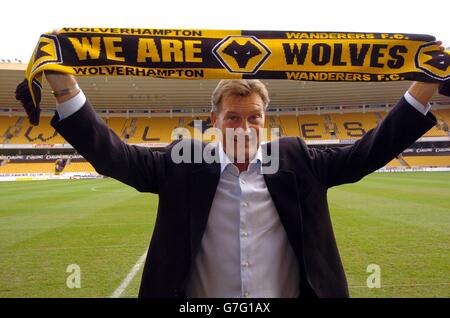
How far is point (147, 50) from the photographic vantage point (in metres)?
2.24

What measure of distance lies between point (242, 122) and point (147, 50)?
2.40 feet

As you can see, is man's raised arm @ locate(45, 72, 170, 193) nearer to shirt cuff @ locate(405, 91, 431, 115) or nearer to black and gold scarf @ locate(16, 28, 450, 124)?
black and gold scarf @ locate(16, 28, 450, 124)

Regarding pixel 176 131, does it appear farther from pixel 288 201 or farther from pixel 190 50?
pixel 288 201

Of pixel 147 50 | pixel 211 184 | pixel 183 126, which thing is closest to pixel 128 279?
pixel 211 184

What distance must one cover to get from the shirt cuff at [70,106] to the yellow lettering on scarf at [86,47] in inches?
16.3

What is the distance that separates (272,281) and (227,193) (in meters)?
0.52

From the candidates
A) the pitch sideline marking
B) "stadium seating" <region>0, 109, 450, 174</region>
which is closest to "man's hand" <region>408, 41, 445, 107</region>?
the pitch sideline marking

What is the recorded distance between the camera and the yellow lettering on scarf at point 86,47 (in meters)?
2.15

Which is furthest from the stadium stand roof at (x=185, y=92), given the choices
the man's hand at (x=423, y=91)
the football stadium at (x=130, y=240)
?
the man's hand at (x=423, y=91)

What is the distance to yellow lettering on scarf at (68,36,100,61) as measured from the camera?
84.7 inches

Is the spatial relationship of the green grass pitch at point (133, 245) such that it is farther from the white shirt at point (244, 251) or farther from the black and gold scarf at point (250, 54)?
the black and gold scarf at point (250, 54)

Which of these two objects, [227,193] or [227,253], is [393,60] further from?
[227,253]

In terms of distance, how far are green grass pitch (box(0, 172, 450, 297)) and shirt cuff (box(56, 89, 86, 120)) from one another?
3.19m
